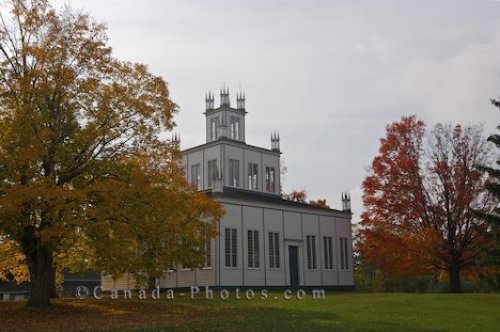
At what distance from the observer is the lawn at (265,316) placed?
18188 mm

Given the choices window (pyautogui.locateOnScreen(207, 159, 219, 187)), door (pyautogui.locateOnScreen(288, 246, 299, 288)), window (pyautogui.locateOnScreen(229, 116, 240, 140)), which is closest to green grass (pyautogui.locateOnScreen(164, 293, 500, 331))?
door (pyautogui.locateOnScreen(288, 246, 299, 288))

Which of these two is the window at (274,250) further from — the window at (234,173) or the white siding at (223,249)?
the window at (234,173)

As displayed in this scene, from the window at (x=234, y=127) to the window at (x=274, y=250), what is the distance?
10399 millimetres

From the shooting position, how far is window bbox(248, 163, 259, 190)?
46938 millimetres

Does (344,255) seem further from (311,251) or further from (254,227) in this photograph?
(254,227)

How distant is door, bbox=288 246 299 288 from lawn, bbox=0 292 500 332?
1394 centimetres

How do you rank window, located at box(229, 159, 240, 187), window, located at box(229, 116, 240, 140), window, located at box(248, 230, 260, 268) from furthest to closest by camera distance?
window, located at box(229, 116, 240, 140) < window, located at box(229, 159, 240, 187) < window, located at box(248, 230, 260, 268)

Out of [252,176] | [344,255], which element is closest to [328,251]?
[344,255]

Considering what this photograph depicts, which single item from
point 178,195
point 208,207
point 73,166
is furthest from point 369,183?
point 73,166

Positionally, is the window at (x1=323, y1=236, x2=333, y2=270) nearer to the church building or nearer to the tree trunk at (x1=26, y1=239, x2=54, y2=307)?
the church building

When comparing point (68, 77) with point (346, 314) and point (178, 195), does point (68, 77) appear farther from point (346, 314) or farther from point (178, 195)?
point (346, 314)

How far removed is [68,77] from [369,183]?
79.3 feet

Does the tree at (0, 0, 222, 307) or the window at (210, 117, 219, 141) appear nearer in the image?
the tree at (0, 0, 222, 307)

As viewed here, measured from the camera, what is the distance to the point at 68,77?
904 inches
